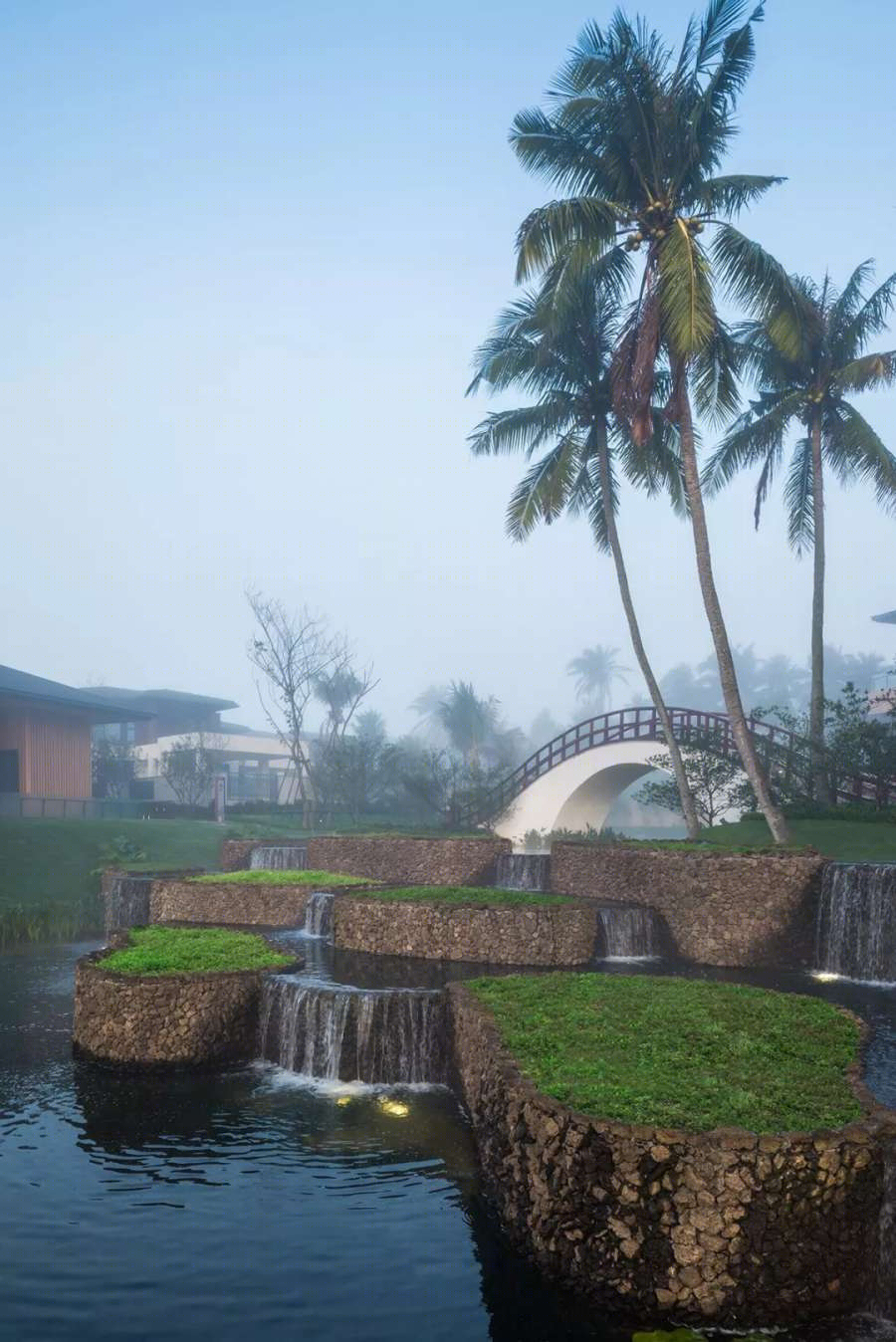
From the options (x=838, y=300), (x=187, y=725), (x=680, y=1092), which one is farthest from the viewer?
(x=187, y=725)

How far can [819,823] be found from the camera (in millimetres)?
27281

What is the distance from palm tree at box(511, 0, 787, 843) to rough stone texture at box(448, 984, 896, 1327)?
51.5 feet

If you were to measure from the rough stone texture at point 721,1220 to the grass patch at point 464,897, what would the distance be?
11.4m

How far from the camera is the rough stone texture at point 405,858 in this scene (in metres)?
30.4

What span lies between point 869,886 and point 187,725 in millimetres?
53689

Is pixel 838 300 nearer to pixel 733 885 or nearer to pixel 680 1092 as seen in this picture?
pixel 733 885

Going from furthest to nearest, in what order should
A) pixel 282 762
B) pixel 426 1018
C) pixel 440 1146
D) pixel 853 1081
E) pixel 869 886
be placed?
pixel 282 762 < pixel 869 886 < pixel 426 1018 < pixel 440 1146 < pixel 853 1081

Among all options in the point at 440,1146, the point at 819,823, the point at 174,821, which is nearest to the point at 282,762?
the point at 174,821

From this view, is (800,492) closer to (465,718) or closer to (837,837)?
(837,837)

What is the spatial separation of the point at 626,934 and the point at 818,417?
17838mm

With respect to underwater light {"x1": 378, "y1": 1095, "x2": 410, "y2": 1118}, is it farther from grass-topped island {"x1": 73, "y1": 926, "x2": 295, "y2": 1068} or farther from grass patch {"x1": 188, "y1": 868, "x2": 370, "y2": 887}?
grass patch {"x1": 188, "y1": 868, "x2": 370, "y2": 887}

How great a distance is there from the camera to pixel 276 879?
24312 millimetres

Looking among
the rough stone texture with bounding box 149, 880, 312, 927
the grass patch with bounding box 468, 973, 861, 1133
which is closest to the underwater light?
the grass patch with bounding box 468, 973, 861, 1133

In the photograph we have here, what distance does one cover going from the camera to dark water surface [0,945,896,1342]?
760cm
